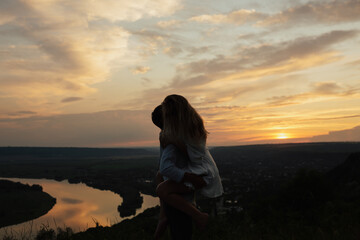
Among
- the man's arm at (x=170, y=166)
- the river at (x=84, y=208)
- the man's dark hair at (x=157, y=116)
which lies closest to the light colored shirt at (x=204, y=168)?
the man's arm at (x=170, y=166)

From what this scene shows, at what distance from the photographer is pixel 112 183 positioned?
104 meters

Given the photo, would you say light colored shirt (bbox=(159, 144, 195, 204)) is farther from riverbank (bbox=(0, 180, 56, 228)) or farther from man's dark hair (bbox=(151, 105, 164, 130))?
riverbank (bbox=(0, 180, 56, 228))

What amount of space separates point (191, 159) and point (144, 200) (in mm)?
73082

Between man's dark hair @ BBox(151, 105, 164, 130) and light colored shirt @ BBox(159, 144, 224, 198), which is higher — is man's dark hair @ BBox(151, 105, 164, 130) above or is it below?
above

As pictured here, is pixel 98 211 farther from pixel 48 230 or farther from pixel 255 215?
pixel 48 230

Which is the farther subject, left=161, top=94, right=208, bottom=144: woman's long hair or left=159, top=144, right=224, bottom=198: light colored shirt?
left=161, top=94, right=208, bottom=144: woman's long hair

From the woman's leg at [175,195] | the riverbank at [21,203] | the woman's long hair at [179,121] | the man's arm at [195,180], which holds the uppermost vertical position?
the woman's long hair at [179,121]

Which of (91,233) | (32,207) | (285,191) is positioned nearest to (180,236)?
(91,233)

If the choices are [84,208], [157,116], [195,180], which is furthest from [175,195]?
[84,208]

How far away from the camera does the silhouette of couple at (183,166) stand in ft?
10.4

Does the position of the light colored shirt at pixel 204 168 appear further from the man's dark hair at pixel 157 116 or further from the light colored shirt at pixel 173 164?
the man's dark hair at pixel 157 116

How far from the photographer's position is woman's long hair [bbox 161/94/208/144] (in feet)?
10.6

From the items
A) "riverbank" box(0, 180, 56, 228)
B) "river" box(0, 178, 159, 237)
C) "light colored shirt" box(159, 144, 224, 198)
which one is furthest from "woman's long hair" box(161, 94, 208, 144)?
"riverbank" box(0, 180, 56, 228)

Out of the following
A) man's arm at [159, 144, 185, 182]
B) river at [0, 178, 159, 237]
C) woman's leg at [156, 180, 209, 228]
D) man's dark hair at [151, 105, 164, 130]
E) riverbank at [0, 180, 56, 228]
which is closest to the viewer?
man's arm at [159, 144, 185, 182]
